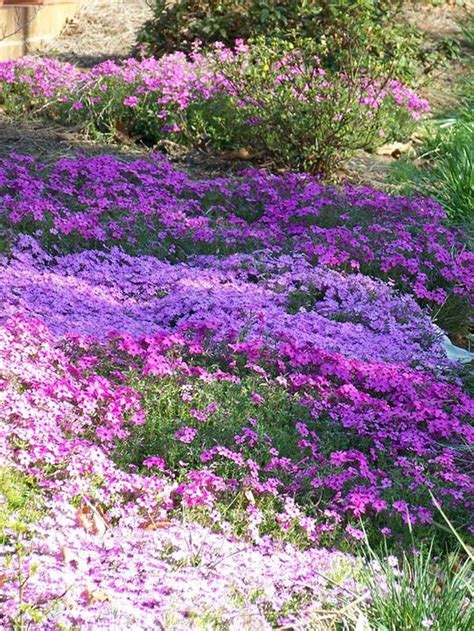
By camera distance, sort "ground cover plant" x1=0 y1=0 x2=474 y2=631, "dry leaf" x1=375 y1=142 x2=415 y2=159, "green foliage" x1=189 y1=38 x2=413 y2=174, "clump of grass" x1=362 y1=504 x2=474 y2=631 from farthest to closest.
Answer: "dry leaf" x1=375 y1=142 x2=415 y2=159 < "green foliage" x1=189 y1=38 x2=413 y2=174 < "ground cover plant" x1=0 y1=0 x2=474 y2=631 < "clump of grass" x1=362 y1=504 x2=474 y2=631

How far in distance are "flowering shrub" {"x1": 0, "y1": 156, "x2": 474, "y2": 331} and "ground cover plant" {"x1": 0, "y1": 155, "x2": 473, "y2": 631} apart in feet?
0.07

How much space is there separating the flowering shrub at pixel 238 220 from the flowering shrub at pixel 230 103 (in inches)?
34.7

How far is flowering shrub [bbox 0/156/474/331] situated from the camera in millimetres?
6336

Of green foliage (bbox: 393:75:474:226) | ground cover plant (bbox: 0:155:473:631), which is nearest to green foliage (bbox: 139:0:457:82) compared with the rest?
green foliage (bbox: 393:75:474:226)

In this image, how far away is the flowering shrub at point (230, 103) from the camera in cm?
866

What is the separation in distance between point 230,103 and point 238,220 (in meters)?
2.36

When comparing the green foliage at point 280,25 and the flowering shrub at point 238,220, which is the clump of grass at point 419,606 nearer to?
the flowering shrub at point 238,220

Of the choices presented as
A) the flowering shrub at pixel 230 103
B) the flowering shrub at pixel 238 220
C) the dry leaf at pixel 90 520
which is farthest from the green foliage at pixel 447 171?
the dry leaf at pixel 90 520

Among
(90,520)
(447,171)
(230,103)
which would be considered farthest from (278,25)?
(90,520)

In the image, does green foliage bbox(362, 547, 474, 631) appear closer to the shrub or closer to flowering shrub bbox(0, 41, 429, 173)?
flowering shrub bbox(0, 41, 429, 173)

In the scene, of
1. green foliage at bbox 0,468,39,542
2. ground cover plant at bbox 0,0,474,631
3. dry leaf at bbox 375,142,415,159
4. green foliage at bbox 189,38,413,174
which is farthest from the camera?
dry leaf at bbox 375,142,415,159

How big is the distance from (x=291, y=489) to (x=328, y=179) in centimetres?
534

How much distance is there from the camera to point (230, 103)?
29.4ft

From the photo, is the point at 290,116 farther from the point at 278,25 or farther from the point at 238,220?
the point at 278,25
